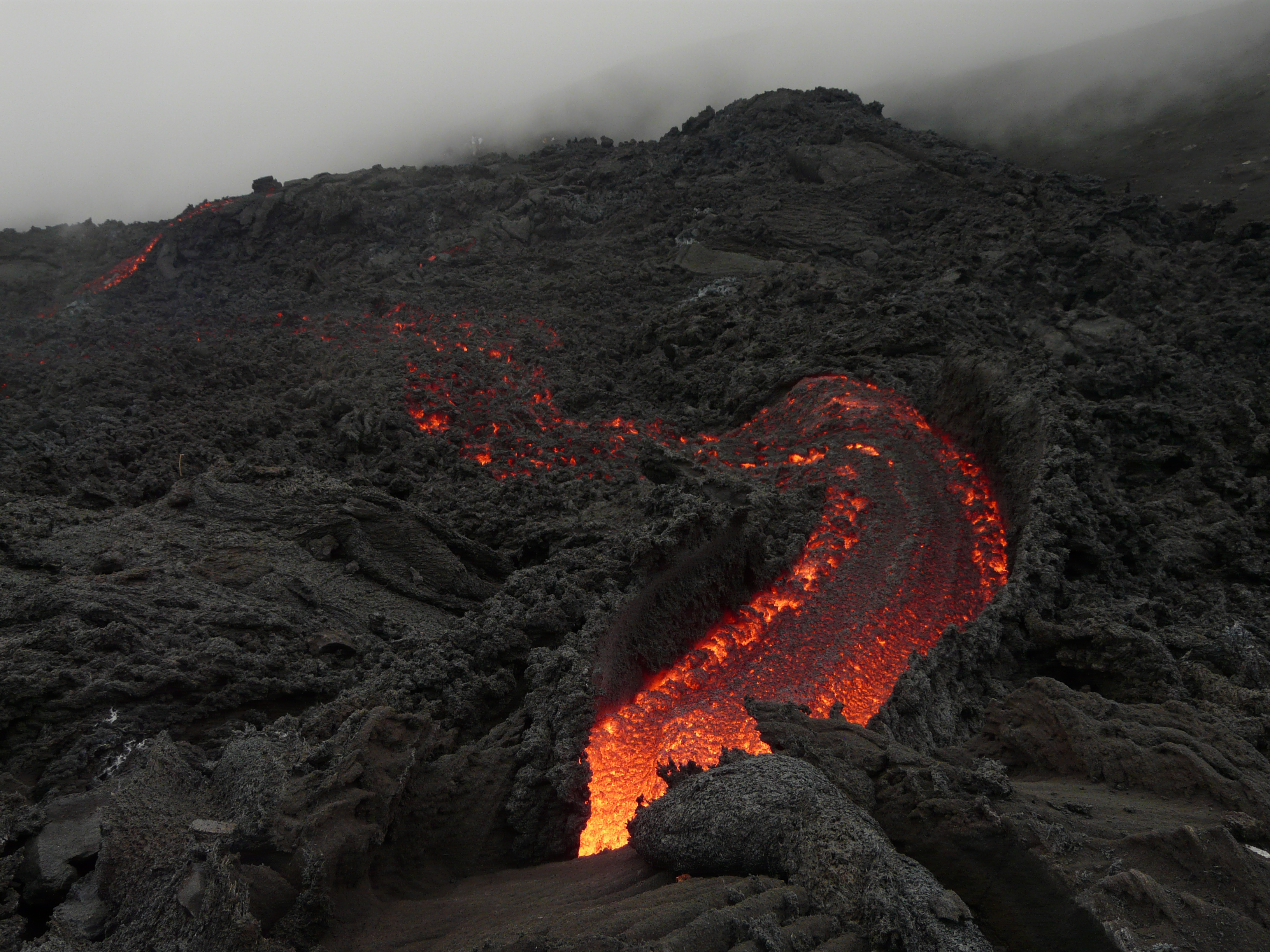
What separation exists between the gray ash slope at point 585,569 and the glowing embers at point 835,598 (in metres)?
0.42

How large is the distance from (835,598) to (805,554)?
2.96 feet

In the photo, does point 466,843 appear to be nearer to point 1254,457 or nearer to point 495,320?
point 1254,457

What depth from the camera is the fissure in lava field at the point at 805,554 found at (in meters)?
6.43

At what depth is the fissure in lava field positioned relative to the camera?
6.43 metres

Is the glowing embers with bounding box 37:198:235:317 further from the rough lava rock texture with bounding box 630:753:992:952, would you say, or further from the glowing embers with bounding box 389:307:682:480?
the rough lava rock texture with bounding box 630:753:992:952

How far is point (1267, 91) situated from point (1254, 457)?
20.4m

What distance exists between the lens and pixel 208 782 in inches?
184

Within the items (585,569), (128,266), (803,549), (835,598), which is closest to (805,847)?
(585,569)

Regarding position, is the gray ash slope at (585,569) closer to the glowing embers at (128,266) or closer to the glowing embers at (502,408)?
the glowing embers at (502,408)

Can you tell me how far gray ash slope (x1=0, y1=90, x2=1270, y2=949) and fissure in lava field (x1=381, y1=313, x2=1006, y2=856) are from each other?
0.43m

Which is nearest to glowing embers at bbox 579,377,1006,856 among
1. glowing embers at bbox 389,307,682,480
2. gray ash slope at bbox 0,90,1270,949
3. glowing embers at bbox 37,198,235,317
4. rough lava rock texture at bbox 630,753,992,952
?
gray ash slope at bbox 0,90,1270,949

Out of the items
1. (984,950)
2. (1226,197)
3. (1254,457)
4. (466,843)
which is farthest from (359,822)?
(1226,197)

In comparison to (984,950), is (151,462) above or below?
above

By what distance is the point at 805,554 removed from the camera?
29.1ft
